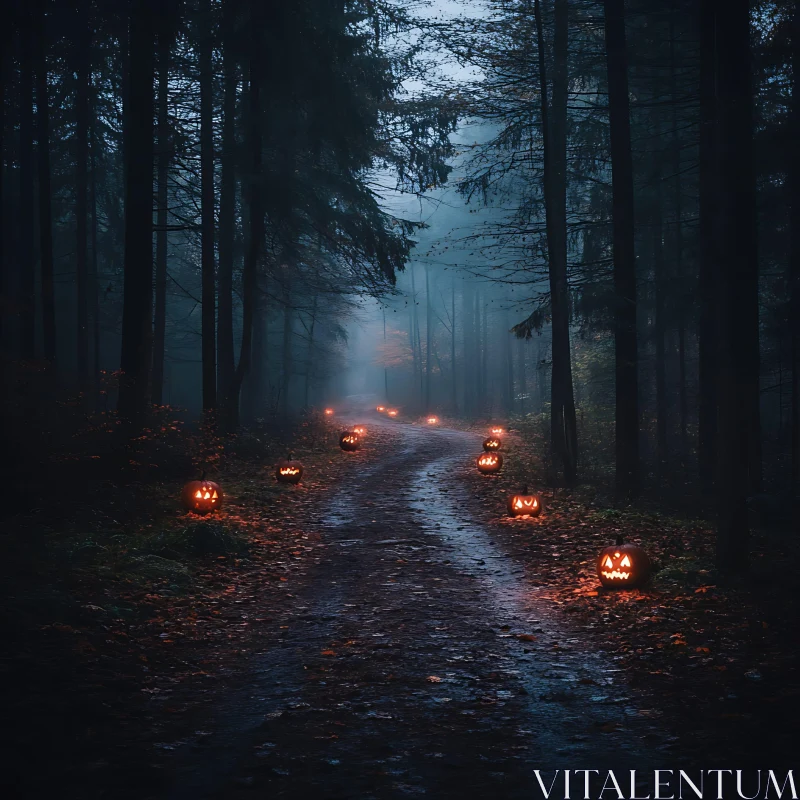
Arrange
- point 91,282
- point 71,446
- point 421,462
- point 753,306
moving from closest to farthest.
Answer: point 753,306 < point 71,446 < point 421,462 < point 91,282

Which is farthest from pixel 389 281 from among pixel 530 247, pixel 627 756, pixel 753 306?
pixel 627 756

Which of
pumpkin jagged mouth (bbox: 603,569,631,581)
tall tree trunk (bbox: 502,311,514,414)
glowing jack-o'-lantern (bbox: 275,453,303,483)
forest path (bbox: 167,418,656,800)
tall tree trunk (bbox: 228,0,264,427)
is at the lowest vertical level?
forest path (bbox: 167,418,656,800)

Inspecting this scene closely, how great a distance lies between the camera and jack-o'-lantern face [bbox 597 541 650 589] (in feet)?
26.7

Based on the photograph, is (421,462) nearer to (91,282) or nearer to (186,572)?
(186,572)

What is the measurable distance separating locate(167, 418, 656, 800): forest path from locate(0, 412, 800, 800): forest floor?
0.02 m

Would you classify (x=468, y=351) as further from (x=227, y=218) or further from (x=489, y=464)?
(x=489, y=464)

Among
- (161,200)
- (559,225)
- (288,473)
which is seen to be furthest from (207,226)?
(559,225)

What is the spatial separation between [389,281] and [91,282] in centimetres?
1336

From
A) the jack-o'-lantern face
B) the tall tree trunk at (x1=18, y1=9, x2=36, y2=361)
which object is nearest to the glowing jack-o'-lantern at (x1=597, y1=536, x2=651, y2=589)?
the jack-o'-lantern face

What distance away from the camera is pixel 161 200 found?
20906 millimetres

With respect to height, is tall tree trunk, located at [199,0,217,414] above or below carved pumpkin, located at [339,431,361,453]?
above

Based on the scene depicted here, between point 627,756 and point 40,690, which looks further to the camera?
point 40,690

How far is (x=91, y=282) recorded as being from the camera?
2598 centimetres

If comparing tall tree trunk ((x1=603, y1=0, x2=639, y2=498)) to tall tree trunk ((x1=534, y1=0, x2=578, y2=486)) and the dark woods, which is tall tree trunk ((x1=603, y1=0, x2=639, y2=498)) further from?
tall tree trunk ((x1=534, y1=0, x2=578, y2=486))
